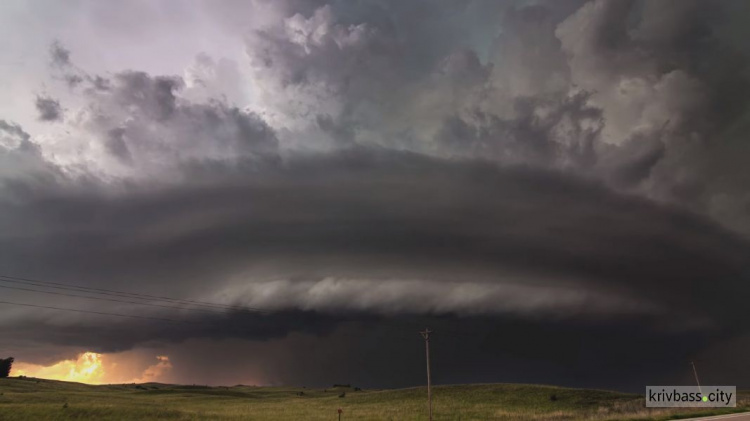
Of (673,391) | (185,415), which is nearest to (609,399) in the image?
(673,391)

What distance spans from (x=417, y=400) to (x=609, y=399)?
4415 centimetres

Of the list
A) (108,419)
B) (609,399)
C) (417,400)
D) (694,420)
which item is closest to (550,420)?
(694,420)

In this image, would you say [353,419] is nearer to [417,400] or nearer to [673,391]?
[417,400]

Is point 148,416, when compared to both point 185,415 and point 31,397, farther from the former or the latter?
point 31,397

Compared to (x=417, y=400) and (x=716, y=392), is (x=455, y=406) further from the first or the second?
(x=716, y=392)

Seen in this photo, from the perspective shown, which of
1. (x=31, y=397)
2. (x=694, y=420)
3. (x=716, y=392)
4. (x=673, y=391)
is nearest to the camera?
(x=694, y=420)

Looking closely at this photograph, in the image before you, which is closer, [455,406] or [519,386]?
[455,406]

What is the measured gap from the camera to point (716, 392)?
8669 cm

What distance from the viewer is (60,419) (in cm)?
7944

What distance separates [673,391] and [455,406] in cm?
4192

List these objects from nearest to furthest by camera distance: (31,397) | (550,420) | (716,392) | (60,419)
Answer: (550,420) < (60,419) < (716,392) < (31,397)

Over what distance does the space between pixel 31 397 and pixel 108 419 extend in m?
42.6

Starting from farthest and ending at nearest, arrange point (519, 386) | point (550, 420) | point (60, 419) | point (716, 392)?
point (519, 386) < point (716, 392) < point (60, 419) < point (550, 420)

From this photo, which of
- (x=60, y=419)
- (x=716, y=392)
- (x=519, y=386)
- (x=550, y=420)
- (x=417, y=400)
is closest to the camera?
(x=550, y=420)
